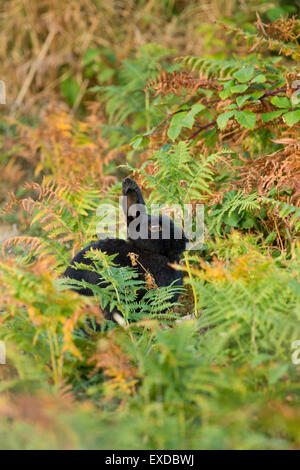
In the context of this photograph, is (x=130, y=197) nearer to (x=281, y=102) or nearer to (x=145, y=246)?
(x=145, y=246)

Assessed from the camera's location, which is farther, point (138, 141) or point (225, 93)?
point (138, 141)

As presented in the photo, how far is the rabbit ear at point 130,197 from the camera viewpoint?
10.9 ft

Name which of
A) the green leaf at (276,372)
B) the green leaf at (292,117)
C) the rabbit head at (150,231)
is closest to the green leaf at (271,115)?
the green leaf at (292,117)

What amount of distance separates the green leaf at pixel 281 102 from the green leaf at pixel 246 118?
0.64ft

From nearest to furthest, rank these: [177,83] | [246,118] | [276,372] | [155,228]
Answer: [276,372] < [155,228] < [246,118] < [177,83]

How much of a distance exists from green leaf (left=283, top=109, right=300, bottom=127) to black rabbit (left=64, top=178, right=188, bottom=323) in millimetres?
1159

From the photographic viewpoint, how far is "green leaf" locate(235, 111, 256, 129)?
12.1ft

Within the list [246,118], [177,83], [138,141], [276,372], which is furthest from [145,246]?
[177,83]

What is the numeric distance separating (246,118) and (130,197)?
3.69 ft


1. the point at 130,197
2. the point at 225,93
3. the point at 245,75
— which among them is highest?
the point at 245,75

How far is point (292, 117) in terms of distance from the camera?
3.63 metres

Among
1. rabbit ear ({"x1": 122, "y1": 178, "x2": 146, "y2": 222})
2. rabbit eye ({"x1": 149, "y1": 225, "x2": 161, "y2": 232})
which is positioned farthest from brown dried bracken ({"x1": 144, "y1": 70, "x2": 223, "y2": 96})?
rabbit eye ({"x1": 149, "y1": 225, "x2": 161, "y2": 232})

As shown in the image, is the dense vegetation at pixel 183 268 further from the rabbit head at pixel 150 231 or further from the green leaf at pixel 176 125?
the rabbit head at pixel 150 231

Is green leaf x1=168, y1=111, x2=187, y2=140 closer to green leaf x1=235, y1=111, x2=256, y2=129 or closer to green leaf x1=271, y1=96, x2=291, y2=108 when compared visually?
green leaf x1=235, y1=111, x2=256, y2=129
